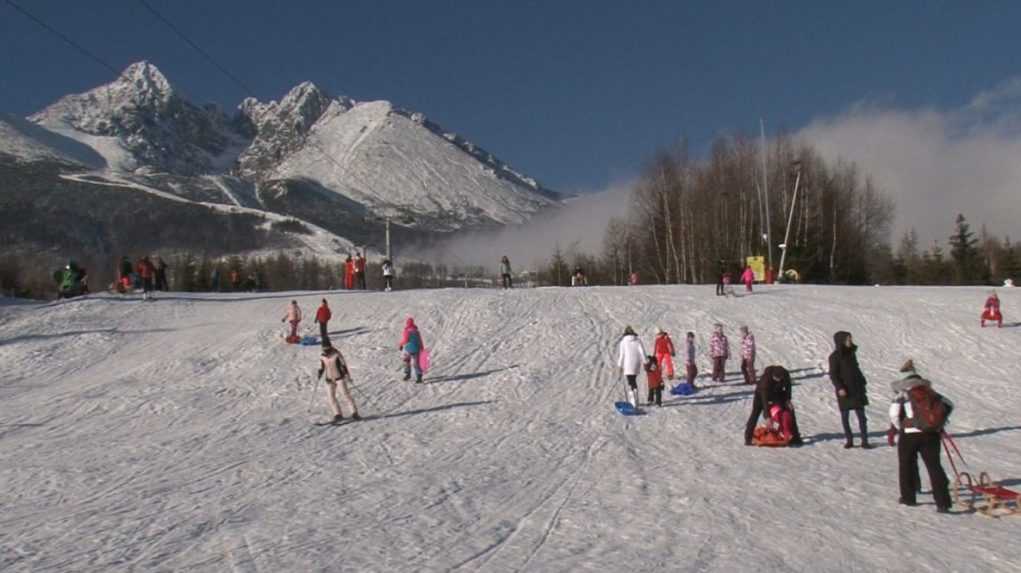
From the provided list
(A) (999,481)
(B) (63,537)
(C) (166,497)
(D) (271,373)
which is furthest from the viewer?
(D) (271,373)

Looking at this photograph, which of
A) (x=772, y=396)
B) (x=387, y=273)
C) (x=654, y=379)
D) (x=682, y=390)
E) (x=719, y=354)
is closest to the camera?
(x=772, y=396)

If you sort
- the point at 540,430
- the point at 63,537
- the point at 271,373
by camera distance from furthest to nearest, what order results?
1. the point at 271,373
2. the point at 540,430
3. the point at 63,537

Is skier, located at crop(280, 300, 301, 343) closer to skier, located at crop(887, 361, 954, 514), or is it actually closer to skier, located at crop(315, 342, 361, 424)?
skier, located at crop(315, 342, 361, 424)

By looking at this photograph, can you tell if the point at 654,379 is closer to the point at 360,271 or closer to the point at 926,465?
the point at 926,465

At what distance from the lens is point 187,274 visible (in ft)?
270

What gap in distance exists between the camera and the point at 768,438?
15.1 m

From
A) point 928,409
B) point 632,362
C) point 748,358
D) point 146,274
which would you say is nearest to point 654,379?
point 632,362

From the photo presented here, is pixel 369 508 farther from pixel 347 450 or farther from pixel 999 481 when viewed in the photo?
pixel 999 481

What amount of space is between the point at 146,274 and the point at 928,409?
105 ft

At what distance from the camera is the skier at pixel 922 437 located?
33.4 ft

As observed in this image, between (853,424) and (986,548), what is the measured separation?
906 cm

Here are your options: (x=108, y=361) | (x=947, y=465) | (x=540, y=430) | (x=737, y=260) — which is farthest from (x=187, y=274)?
(x=947, y=465)

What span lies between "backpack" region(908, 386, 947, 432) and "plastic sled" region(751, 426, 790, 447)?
16.0ft

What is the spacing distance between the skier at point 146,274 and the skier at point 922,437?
31437 mm
